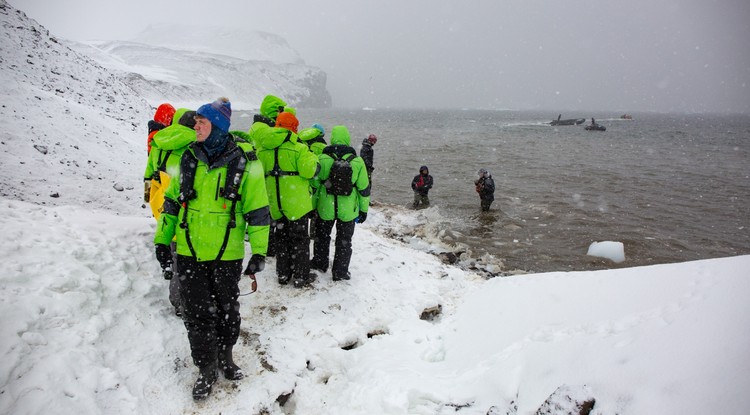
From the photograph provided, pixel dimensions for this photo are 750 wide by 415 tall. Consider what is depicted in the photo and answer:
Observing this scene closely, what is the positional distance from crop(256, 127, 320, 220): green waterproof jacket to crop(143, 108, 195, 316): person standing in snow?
3.91 feet

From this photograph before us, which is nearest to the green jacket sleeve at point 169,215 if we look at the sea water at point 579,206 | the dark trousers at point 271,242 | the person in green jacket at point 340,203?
the dark trousers at point 271,242

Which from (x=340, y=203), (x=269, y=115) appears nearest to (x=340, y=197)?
(x=340, y=203)

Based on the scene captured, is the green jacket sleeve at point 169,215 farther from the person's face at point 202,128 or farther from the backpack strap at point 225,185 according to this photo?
the person's face at point 202,128

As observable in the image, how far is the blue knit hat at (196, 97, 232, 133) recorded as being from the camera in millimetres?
3018

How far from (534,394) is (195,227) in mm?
2859

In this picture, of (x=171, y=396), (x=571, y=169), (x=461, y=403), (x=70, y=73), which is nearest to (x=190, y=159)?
(x=171, y=396)

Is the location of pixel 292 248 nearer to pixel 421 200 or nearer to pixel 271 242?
pixel 271 242

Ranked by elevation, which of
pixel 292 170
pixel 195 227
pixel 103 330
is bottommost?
pixel 103 330

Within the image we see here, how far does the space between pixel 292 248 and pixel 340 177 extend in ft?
3.88

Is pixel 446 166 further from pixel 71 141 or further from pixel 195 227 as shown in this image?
pixel 195 227

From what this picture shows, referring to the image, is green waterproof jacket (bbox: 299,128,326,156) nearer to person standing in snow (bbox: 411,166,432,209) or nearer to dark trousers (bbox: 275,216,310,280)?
dark trousers (bbox: 275,216,310,280)

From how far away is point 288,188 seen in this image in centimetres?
492

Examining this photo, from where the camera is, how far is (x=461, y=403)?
303 centimetres

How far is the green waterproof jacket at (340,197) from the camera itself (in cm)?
Answer: 542
